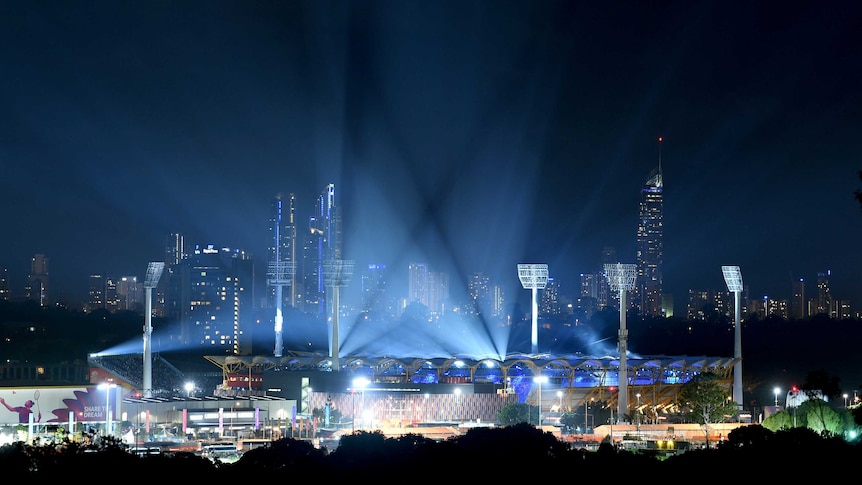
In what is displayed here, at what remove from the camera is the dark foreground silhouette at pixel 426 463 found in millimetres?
25453

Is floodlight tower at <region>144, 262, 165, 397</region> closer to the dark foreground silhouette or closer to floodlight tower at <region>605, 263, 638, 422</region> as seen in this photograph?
floodlight tower at <region>605, 263, 638, 422</region>

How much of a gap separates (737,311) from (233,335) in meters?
75.4

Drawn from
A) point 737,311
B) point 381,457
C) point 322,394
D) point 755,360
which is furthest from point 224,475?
point 755,360

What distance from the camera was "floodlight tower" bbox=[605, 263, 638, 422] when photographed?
57.4 metres

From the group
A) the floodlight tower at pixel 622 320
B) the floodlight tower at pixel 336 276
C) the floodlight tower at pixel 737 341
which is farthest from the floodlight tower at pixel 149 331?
the floodlight tower at pixel 737 341

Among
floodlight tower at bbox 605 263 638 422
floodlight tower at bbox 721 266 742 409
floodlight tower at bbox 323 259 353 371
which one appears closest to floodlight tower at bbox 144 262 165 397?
floodlight tower at bbox 323 259 353 371

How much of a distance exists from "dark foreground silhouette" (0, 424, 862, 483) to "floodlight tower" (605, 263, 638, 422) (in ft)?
86.4

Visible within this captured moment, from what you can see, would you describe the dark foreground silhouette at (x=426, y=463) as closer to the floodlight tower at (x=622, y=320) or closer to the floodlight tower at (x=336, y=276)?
the floodlight tower at (x=622, y=320)

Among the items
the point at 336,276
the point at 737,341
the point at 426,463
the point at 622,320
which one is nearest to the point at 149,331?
the point at 336,276

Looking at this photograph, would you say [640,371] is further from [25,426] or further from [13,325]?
[13,325]

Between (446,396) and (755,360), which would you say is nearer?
(446,396)

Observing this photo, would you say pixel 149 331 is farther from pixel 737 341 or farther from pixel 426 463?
pixel 426 463

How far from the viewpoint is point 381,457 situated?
92.5 feet

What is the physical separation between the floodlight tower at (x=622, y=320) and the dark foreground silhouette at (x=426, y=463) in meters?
26.3
